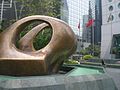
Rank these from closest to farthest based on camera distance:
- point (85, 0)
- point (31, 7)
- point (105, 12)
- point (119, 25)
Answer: point (31, 7) < point (119, 25) < point (105, 12) < point (85, 0)

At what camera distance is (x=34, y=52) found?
37.4ft

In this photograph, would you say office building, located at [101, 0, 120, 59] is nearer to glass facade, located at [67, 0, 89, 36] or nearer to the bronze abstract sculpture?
glass facade, located at [67, 0, 89, 36]

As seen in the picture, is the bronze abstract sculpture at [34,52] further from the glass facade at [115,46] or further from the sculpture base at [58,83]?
the glass facade at [115,46]

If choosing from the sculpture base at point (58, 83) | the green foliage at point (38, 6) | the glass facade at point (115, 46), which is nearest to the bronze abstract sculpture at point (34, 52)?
the sculpture base at point (58, 83)

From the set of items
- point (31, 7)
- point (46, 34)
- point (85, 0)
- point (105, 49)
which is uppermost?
point (85, 0)

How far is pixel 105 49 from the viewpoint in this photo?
6531 cm

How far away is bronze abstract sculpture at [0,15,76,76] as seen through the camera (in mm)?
10531

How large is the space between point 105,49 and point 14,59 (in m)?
56.0

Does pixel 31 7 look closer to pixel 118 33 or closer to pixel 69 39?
pixel 69 39

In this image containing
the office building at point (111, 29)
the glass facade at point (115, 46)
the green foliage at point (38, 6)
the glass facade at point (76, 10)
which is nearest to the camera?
the green foliage at point (38, 6)

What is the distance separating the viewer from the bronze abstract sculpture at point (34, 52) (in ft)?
34.6

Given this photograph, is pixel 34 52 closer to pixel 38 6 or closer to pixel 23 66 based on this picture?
pixel 23 66

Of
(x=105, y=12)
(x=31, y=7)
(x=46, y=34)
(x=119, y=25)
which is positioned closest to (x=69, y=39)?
(x=46, y=34)

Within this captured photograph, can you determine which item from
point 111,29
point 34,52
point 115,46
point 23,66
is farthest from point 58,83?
point 115,46
